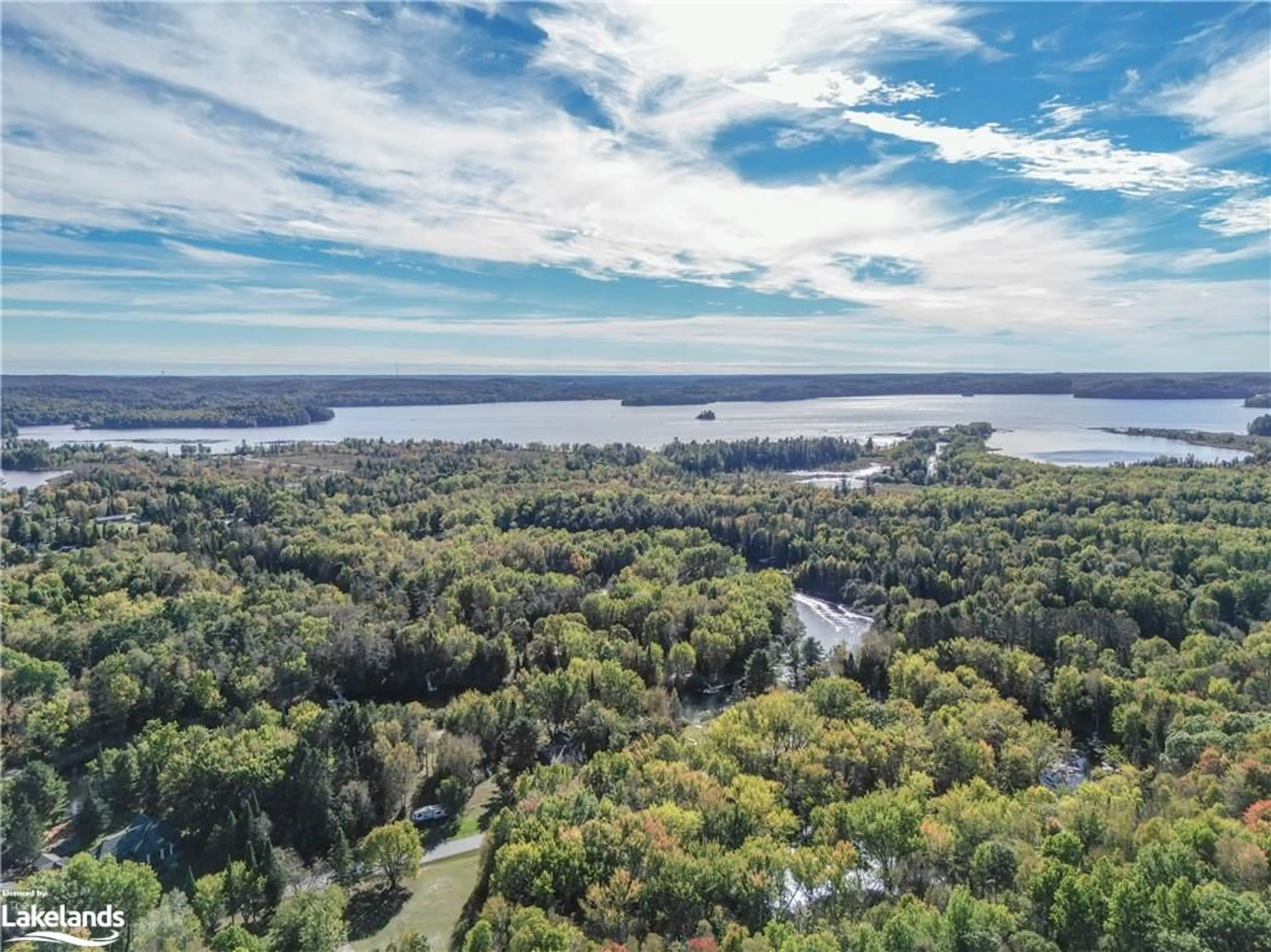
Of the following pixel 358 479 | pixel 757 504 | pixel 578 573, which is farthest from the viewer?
pixel 358 479

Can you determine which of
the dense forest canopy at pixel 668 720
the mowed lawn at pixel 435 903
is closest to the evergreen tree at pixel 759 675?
the dense forest canopy at pixel 668 720

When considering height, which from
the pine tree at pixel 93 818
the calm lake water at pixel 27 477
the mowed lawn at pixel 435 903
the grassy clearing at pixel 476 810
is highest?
the calm lake water at pixel 27 477

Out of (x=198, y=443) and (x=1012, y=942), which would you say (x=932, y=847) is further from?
(x=198, y=443)

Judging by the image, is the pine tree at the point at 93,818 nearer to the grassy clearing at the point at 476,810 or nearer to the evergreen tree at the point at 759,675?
the grassy clearing at the point at 476,810

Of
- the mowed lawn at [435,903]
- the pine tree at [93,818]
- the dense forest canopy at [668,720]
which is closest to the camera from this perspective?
the dense forest canopy at [668,720]

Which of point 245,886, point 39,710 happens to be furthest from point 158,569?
point 245,886

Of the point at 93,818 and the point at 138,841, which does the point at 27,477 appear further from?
the point at 138,841

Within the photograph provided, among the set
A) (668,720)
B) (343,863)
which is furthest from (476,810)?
(668,720)
